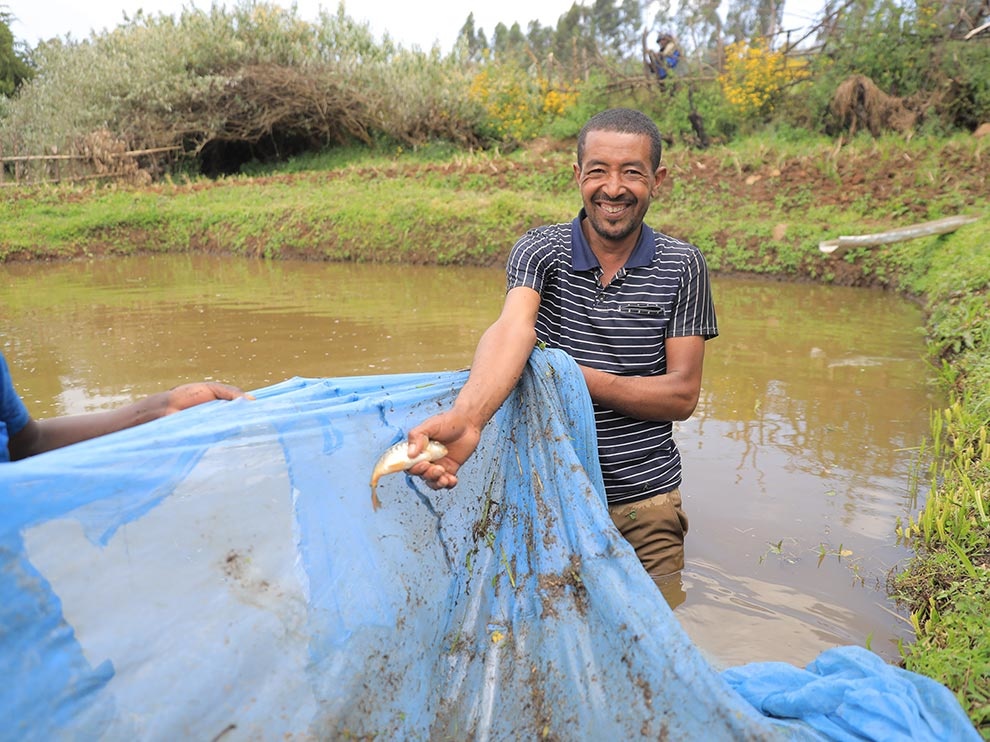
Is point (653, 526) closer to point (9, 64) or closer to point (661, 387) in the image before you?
point (661, 387)

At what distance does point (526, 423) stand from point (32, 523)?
3.36 feet

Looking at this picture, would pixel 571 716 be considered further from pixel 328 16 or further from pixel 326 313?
pixel 328 16

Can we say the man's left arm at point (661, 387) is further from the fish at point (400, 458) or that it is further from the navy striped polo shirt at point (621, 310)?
the fish at point (400, 458)

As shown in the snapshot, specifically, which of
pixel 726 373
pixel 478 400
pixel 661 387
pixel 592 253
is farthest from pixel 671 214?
pixel 478 400

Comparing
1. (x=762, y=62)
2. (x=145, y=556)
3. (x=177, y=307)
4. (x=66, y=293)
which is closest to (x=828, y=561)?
(x=145, y=556)

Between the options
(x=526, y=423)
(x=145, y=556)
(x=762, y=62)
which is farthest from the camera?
(x=762, y=62)

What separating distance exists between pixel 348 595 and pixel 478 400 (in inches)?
18.8

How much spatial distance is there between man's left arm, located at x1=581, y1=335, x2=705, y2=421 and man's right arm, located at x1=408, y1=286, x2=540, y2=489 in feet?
0.75

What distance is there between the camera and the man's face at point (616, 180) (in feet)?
7.18

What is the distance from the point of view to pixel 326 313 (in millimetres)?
7773

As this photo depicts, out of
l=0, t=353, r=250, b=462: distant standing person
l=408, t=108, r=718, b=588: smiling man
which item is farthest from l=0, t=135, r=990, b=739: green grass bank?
l=0, t=353, r=250, b=462: distant standing person

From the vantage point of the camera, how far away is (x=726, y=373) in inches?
224

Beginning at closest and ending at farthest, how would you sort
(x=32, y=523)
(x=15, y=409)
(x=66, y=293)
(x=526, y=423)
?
1. (x=32, y=523)
2. (x=15, y=409)
3. (x=526, y=423)
4. (x=66, y=293)

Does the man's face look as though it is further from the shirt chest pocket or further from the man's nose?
the shirt chest pocket
